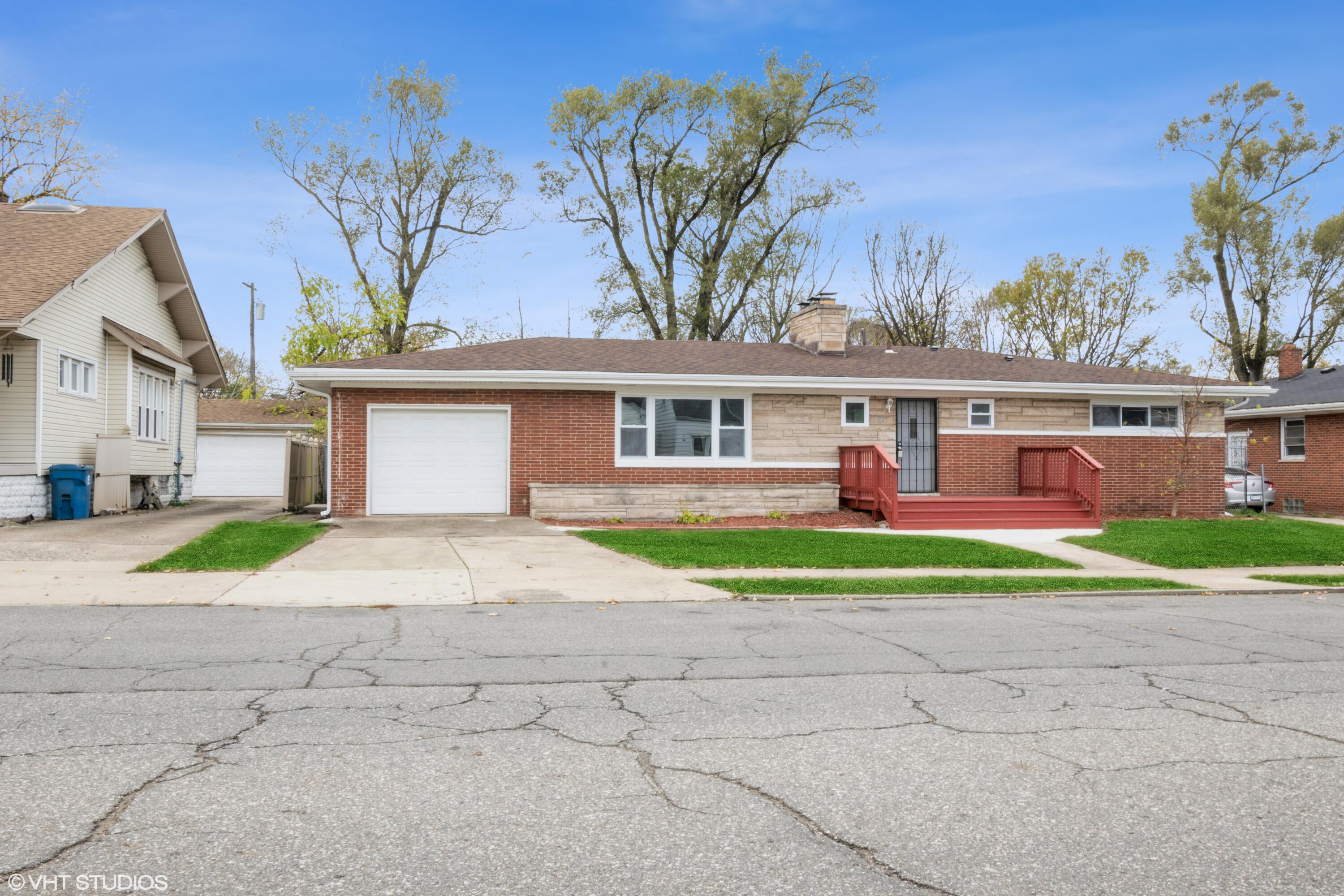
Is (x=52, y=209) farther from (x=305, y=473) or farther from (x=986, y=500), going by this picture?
(x=986, y=500)

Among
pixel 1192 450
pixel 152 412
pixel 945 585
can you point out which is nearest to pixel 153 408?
pixel 152 412

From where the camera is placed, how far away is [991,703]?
6.13m

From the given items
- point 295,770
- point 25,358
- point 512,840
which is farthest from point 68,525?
point 512,840

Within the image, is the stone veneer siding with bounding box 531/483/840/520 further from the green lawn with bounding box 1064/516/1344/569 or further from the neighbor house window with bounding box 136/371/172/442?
the neighbor house window with bounding box 136/371/172/442

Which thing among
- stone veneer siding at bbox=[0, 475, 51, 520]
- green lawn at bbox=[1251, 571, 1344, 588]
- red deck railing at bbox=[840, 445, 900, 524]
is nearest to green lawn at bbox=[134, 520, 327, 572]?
stone veneer siding at bbox=[0, 475, 51, 520]

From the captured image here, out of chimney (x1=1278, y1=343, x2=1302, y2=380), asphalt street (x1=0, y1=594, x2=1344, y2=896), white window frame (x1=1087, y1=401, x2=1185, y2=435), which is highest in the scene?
chimney (x1=1278, y1=343, x2=1302, y2=380)

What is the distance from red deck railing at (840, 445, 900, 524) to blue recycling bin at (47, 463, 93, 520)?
14918 mm

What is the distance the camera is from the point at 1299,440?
28.0 m

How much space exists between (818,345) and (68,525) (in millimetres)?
16201

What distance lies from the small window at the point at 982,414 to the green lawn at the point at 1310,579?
875cm

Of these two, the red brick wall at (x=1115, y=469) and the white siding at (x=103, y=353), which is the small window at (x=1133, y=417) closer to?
the red brick wall at (x=1115, y=469)

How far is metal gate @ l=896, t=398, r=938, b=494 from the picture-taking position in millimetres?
21781

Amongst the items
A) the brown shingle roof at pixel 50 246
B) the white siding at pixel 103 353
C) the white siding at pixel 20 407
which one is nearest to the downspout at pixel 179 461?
the white siding at pixel 103 353

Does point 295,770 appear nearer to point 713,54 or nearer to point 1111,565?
point 1111,565
